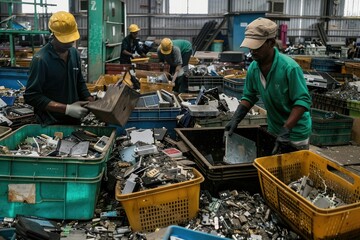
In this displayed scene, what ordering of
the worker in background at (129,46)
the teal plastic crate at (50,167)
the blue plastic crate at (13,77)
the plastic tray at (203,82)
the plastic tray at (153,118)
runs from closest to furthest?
the teal plastic crate at (50,167), the plastic tray at (153,118), the blue plastic crate at (13,77), the plastic tray at (203,82), the worker in background at (129,46)

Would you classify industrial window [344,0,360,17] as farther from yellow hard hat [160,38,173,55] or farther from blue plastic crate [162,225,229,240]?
blue plastic crate [162,225,229,240]

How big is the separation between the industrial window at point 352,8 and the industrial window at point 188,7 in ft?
18.7

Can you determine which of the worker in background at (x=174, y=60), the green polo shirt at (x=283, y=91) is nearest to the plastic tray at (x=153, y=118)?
the green polo shirt at (x=283, y=91)

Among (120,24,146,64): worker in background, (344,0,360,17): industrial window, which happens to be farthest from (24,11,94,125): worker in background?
(344,0,360,17): industrial window

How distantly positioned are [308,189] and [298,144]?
589 mm

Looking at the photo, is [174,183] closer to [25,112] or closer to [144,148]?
[144,148]

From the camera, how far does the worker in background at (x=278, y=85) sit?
7.47 feet

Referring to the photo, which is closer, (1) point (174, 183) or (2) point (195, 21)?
(1) point (174, 183)

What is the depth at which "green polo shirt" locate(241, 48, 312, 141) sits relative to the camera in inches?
91.5

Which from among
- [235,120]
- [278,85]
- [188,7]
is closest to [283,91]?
[278,85]

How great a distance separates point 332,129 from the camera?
4.94m

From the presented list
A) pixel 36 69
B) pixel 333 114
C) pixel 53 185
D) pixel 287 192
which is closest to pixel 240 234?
pixel 287 192

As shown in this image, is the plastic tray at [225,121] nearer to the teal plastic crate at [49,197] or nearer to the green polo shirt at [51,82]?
the green polo shirt at [51,82]

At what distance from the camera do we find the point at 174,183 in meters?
2.02
